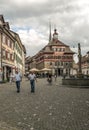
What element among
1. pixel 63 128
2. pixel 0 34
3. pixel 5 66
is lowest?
pixel 63 128

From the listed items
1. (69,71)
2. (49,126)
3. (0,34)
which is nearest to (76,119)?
(49,126)

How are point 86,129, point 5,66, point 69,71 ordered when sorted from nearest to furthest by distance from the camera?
point 86,129 → point 5,66 → point 69,71

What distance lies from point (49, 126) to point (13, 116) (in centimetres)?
267

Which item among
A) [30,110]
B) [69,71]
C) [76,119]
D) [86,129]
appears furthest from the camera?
[69,71]

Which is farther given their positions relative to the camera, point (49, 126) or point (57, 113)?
point (57, 113)

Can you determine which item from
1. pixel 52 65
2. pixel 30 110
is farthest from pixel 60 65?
pixel 30 110

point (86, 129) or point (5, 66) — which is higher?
point (5, 66)

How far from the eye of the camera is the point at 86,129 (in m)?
9.97

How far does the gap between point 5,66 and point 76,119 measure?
171 ft

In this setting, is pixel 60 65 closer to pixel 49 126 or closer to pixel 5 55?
pixel 5 55

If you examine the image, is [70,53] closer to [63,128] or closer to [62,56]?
[62,56]

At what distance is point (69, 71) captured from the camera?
429 feet

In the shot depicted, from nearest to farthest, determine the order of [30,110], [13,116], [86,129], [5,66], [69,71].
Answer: [86,129] < [13,116] < [30,110] < [5,66] < [69,71]

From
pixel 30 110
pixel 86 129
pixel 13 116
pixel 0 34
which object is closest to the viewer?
pixel 86 129
